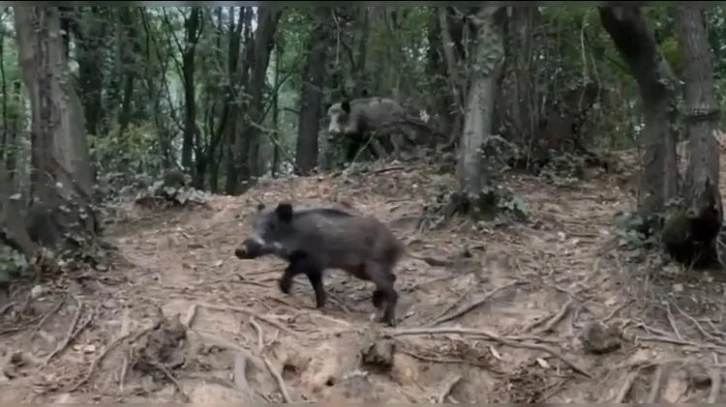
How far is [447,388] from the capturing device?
607cm

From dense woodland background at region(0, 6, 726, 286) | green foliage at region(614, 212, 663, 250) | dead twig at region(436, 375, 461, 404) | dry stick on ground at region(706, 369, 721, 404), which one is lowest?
dead twig at region(436, 375, 461, 404)

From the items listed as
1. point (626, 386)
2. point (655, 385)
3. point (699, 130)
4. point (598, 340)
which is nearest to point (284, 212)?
point (598, 340)

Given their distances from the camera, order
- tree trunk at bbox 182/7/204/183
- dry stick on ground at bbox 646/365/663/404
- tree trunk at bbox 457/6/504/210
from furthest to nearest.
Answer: tree trunk at bbox 182/7/204/183 → tree trunk at bbox 457/6/504/210 → dry stick on ground at bbox 646/365/663/404

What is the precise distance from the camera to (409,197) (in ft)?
35.4

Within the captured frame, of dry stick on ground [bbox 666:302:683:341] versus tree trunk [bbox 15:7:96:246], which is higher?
tree trunk [bbox 15:7:96:246]

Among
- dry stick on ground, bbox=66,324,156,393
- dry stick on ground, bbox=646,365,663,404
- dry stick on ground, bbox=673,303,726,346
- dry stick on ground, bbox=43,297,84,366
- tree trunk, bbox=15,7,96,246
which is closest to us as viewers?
dry stick on ground, bbox=66,324,156,393

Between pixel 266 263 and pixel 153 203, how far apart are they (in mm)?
2548

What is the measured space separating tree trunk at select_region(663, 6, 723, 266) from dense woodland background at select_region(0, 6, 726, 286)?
0.02 m

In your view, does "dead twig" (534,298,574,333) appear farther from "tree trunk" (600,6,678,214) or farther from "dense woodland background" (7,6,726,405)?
"tree trunk" (600,6,678,214)

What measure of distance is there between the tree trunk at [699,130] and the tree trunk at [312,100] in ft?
35.4

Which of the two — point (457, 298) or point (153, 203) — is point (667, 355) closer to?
point (457, 298)

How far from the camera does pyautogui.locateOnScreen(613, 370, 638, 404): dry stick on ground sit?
6078 mm

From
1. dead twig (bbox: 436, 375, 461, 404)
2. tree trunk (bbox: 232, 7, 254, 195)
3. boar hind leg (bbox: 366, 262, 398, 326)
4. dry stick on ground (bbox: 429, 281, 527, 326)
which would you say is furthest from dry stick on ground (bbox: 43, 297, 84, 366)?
tree trunk (bbox: 232, 7, 254, 195)

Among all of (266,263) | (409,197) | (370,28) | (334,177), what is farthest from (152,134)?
(266,263)
